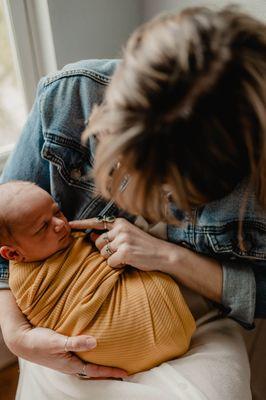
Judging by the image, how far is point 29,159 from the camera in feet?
2.73

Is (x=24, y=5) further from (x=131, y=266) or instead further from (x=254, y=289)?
(x=254, y=289)

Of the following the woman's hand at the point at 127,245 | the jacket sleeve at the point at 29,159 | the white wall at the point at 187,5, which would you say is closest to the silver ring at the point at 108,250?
the woman's hand at the point at 127,245

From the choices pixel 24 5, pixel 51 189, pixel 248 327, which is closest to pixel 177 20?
pixel 51 189

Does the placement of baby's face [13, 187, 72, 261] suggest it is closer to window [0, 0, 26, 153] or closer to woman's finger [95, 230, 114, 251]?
woman's finger [95, 230, 114, 251]

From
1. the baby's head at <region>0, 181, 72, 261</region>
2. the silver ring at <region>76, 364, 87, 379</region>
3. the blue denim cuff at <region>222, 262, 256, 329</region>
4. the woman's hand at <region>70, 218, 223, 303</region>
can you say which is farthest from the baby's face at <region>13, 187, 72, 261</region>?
the blue denim cuff at <region>222, 262, 256, 329</region>

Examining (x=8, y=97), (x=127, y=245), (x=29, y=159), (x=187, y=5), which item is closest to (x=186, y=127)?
(x=127, y=245)

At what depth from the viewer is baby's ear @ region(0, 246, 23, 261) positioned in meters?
0.76

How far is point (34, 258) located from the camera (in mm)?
775

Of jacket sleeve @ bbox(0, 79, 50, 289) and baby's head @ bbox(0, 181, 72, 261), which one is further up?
jacket sleeve @ bbox(0, 79, 50, 289)

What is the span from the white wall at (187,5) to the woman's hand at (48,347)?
0.74 meters

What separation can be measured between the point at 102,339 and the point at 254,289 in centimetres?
32

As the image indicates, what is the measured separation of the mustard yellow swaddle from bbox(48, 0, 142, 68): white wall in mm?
640

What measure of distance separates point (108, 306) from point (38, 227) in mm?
205

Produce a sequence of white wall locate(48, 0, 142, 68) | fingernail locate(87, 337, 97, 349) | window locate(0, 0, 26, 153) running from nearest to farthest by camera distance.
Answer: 1. fingernail locate(87, 337, 97, 349)
2. white wall locate(48, 0, 142, 68)
3. window locate(0, 0, 26, 153)
